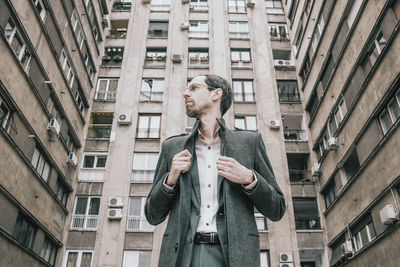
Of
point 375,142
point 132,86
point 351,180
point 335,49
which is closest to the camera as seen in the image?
point 375,142

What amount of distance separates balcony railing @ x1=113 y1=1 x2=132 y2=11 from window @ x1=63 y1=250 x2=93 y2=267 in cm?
1934

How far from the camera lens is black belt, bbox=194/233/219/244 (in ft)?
8.80

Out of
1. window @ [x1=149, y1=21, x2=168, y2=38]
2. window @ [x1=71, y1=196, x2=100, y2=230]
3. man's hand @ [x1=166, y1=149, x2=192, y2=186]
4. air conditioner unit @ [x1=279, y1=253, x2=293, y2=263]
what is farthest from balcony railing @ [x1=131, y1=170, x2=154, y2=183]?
man's hand @ [x1=166, y1=149, x2=192, y2=186]

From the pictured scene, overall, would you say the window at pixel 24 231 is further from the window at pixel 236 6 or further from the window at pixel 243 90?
the window at pixel 236 6

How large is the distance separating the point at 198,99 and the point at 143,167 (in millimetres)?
18136

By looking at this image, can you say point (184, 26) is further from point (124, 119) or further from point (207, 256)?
point (207, 256)

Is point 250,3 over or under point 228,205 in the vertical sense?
over

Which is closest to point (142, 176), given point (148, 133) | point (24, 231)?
point (148, 133)

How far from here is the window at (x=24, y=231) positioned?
47.1ft

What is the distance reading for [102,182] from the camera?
2059cm

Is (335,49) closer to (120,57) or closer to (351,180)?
(351,180)

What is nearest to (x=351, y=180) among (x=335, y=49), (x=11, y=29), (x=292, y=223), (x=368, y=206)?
(x=368, y=206)

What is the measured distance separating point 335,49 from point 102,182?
1473cm

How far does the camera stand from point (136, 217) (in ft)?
64.1
